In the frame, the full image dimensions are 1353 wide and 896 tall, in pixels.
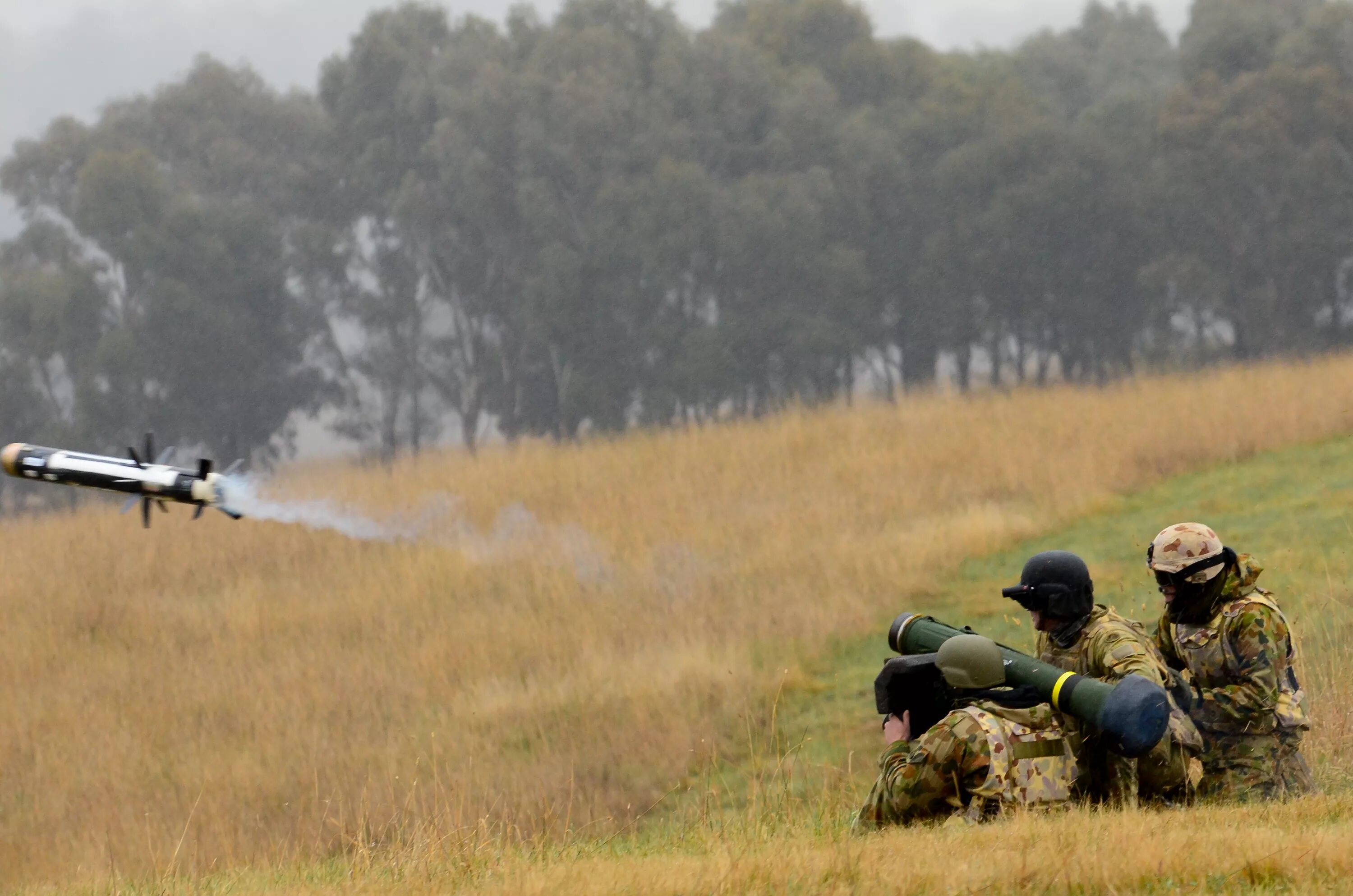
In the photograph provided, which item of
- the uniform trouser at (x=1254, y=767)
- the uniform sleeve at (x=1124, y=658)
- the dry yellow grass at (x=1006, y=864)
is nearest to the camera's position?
the dry yellow grass at (x=1006, y=864)

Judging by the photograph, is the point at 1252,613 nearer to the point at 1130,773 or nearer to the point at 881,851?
the point at 1130,773

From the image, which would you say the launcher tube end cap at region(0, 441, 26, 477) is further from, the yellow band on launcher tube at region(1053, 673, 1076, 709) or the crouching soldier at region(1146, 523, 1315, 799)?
the yellow band on launcher tube at region(1053, 673, 1076, 709)

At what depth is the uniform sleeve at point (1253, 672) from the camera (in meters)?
6.23

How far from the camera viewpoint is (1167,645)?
6.66 metres

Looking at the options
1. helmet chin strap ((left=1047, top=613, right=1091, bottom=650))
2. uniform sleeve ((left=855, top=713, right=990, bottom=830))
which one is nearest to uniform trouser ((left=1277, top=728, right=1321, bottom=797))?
helmet chin strap ((left=1047, top=613, right=1091, bottom=650))

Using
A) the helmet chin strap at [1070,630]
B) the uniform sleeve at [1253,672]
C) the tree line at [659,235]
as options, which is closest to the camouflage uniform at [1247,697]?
the uniform sleeve at [1253,672]

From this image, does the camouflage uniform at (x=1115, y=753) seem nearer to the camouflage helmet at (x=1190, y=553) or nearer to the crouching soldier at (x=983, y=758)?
the crouching soldier at (x=983, y=758)

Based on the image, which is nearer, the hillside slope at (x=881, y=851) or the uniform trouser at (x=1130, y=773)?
the hillside slope at (x=881, y=851)

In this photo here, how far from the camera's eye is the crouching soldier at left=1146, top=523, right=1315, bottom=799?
20.5 feet

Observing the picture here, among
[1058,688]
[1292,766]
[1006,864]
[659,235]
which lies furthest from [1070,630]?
[659,235]

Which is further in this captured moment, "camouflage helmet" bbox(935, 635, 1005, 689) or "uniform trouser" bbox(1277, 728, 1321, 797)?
"uniform trouser" bbox(1277, 728, 1321, 797)

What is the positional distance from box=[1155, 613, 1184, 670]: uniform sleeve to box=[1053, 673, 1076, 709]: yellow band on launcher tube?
4.92ft

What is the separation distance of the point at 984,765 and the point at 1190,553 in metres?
1.45

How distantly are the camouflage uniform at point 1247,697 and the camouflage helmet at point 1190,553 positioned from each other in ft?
0.33
